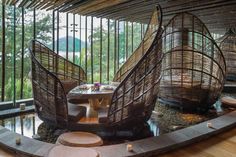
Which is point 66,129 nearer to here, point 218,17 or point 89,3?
point 89,3

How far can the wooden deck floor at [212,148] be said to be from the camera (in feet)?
9.24

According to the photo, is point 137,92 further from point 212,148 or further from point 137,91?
point 212,148

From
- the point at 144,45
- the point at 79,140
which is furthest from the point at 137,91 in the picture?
the point at 144,45

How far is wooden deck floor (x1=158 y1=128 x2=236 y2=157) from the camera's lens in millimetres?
2816

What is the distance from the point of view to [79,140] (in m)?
2.89

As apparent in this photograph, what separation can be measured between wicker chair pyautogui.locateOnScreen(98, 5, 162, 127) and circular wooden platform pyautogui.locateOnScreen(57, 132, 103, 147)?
471 mm

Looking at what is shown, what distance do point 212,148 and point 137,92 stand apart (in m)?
1.25

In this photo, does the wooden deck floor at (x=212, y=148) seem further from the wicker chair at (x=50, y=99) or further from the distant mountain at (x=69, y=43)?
the distant mountain at (x=69, y=43)

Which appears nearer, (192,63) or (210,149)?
(210,149)

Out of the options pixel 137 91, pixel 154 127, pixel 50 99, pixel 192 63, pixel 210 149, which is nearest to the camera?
pixel 210 149

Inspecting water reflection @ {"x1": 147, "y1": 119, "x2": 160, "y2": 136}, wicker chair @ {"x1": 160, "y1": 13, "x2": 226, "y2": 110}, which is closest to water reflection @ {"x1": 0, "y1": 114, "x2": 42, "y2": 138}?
water reflection @ {"x1": 147, "y1": 119, "x2": 160, "y2": 136}

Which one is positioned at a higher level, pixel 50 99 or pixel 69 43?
pixel 69 43

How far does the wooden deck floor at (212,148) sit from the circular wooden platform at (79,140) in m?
0.88

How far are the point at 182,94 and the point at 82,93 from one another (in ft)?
7.55
